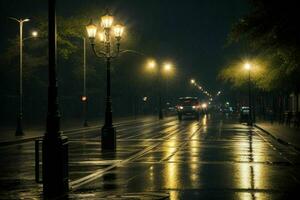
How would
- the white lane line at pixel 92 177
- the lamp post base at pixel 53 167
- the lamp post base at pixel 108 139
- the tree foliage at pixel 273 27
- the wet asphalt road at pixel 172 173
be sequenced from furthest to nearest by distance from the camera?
1. the lamp post base at pixel 108 139
2. the tree foliage at pixel 273 27
3. the white lane line at pixel 92 177
4. the wet asphalt road at pixel 172 173
5. the lamp post base at pixel 53 167

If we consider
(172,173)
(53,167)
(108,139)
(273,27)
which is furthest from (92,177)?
(273,27)

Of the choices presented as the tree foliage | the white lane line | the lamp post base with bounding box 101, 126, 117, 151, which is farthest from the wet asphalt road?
the tree foliage

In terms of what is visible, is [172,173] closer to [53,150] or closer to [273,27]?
[53,150]

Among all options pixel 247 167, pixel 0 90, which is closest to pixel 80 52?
pixel 0 90

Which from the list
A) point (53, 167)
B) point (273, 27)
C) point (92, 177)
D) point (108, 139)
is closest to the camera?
point (53, 167)

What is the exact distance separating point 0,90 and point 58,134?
192 feet

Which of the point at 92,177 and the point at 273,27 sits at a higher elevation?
the point at 273,27

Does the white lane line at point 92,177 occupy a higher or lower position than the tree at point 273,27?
lower

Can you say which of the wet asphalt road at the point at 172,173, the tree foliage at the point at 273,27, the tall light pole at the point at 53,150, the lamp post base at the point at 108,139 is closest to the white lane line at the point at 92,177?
the wet asphalt road at the point at 172,173

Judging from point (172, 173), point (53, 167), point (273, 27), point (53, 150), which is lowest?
point (172, 173)

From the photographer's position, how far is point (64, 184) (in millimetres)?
13008

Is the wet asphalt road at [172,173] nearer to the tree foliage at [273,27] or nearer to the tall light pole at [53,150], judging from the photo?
the tall light pole at [53,150]

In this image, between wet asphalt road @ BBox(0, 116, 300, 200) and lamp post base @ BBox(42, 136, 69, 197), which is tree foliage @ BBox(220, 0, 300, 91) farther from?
lamp post base @ BBox(42, 136, 69, 197)

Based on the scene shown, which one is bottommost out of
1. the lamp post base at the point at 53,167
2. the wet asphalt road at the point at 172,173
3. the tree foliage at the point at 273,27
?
the wet asphalt road at the point at 172,173
